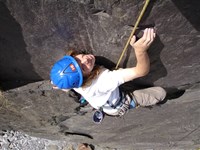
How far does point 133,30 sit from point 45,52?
95 cm

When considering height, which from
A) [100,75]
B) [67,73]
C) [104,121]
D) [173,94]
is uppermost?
[67,73]

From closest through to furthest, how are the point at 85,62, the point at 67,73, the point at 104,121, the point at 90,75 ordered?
1. the point at 67,73
2. the point at 85,62
3. the point at 90,75
4. the point at 104,121

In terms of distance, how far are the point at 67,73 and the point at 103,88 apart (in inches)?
15.9

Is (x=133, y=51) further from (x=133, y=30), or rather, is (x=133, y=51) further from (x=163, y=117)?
(x=163, y=117)

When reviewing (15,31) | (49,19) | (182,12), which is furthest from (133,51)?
(15,31)

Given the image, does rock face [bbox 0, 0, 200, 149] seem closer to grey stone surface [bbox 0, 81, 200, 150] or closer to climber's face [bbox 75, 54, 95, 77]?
grey stone surface [bbox 0, 81, 200, 150]

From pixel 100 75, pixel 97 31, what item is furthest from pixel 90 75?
pixel 97 31

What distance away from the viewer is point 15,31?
8.84 feet

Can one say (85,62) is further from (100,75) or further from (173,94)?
(173,94)

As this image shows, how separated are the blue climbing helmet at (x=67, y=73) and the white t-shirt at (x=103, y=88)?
0.77 feet

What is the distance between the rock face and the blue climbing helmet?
0.25m

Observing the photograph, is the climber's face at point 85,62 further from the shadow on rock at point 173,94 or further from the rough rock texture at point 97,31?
the shadow on rock at point 173,94

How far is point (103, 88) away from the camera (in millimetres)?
2744

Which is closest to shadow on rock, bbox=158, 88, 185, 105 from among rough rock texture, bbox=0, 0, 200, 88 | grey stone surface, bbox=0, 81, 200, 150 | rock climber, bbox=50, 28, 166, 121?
grey stone surface, bbox=0, 81, 200, 150
